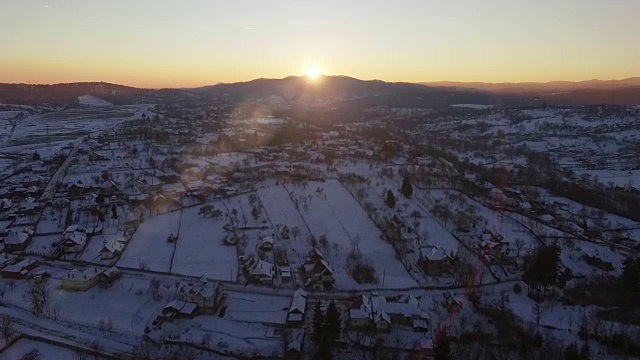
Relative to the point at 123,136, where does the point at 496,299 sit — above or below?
below

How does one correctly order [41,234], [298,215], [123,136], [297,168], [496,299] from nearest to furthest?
[496,299]
[41,234]
[298,215]
[297,168]
[123,136]

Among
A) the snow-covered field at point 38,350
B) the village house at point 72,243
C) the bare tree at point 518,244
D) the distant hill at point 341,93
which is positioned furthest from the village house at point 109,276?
the distant hill at point 341,93

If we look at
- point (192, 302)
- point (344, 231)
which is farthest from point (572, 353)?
point (344, 231)

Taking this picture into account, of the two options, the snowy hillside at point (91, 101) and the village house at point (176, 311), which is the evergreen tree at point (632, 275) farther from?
the snowy hillside at point (91, 101)

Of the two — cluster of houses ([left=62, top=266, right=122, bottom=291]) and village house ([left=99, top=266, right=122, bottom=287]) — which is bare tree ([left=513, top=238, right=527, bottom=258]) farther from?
cluster of houses ([left=62, top=266, right=122, bottom=291])

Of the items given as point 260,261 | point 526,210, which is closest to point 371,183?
point 526,210

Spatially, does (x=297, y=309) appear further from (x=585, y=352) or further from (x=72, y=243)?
(x=72, y=243)

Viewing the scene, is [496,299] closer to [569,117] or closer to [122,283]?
[122,283]
